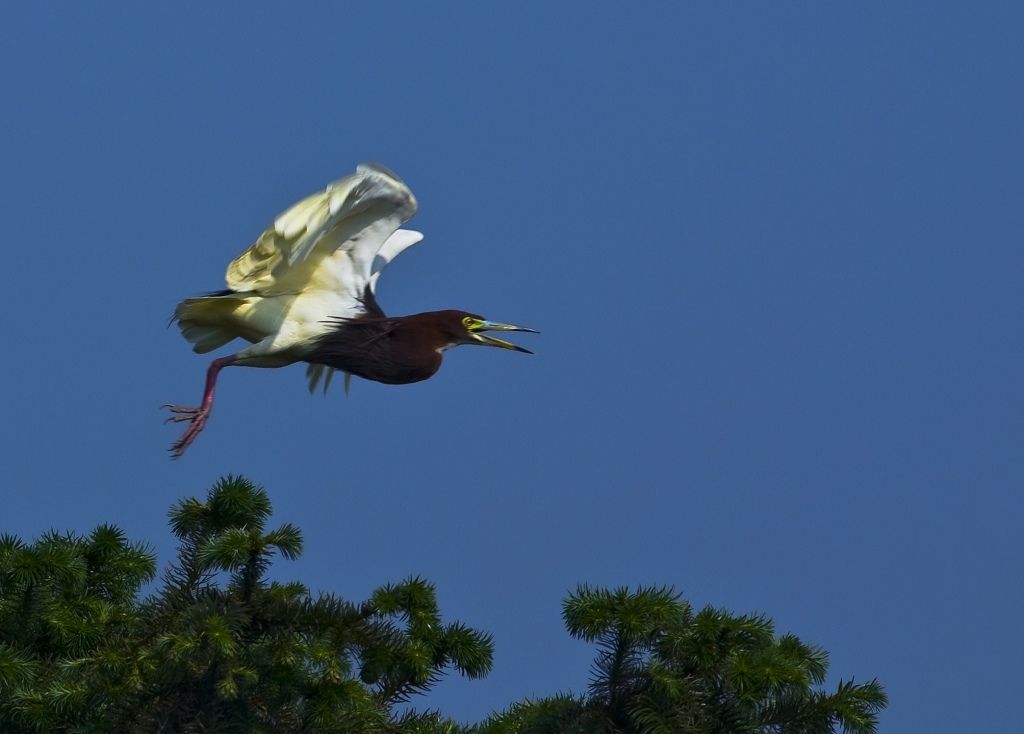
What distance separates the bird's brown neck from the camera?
10797mm

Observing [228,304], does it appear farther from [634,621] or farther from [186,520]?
[634,621]

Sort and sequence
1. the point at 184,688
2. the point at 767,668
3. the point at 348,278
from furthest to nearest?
1. the point at 348,278
2. the point at 184,688
3. the point at 767,668

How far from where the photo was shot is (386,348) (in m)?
10.8

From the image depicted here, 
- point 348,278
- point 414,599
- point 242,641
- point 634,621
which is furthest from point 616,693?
point 348,278

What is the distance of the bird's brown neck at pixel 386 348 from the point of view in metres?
10.8

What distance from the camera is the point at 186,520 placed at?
7457 millimetres

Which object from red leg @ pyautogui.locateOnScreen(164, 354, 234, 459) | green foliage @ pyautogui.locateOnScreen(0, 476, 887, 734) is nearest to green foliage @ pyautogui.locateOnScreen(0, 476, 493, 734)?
green foliage @ pyautogui.locateOnScreen(0, 476, 887, 734)

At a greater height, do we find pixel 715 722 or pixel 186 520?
pixel 186 520

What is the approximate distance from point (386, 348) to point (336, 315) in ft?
1.57

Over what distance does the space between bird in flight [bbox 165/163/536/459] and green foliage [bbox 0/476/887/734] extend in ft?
11.2

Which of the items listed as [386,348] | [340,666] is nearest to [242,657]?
[340,666]

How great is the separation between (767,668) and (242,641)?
2261 millimetres

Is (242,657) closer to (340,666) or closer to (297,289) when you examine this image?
(340,666)

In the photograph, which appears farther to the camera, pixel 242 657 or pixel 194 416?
pixel 194 416
